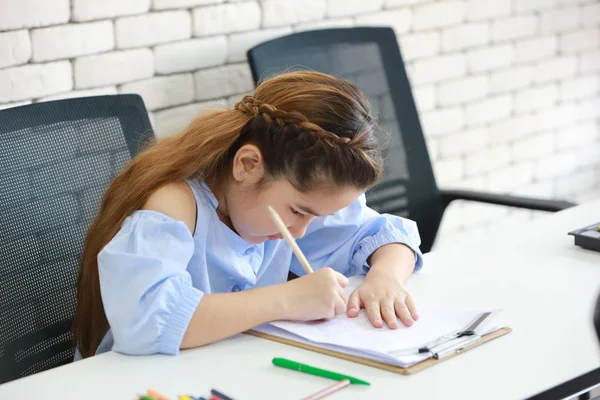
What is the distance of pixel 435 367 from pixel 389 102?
1138 mm

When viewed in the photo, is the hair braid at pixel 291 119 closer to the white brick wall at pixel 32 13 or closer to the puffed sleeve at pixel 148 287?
the puffed sleeve at pixel 148 287

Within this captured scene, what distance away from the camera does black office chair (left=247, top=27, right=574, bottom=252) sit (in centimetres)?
199

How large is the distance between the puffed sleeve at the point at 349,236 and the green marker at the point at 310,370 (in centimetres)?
46

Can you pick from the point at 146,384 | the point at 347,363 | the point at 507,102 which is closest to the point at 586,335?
the point at 347,363

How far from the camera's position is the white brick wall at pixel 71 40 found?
173 centimetres

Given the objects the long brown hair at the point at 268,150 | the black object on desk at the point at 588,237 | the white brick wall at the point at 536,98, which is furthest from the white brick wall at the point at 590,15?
the long brown hair at the point at 268,150

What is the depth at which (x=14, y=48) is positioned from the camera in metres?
1.69

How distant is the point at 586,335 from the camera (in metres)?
1.12

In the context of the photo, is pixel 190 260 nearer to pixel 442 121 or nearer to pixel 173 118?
pixel 173 118

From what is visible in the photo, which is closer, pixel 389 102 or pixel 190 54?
pixel 190 54

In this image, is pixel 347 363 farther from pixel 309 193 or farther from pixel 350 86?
pixel 350 86

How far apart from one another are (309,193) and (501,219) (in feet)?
5.29

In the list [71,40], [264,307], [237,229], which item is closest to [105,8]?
[71,40]

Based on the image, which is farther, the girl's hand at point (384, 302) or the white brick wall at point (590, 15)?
the white brick wall at point (590, 15)
